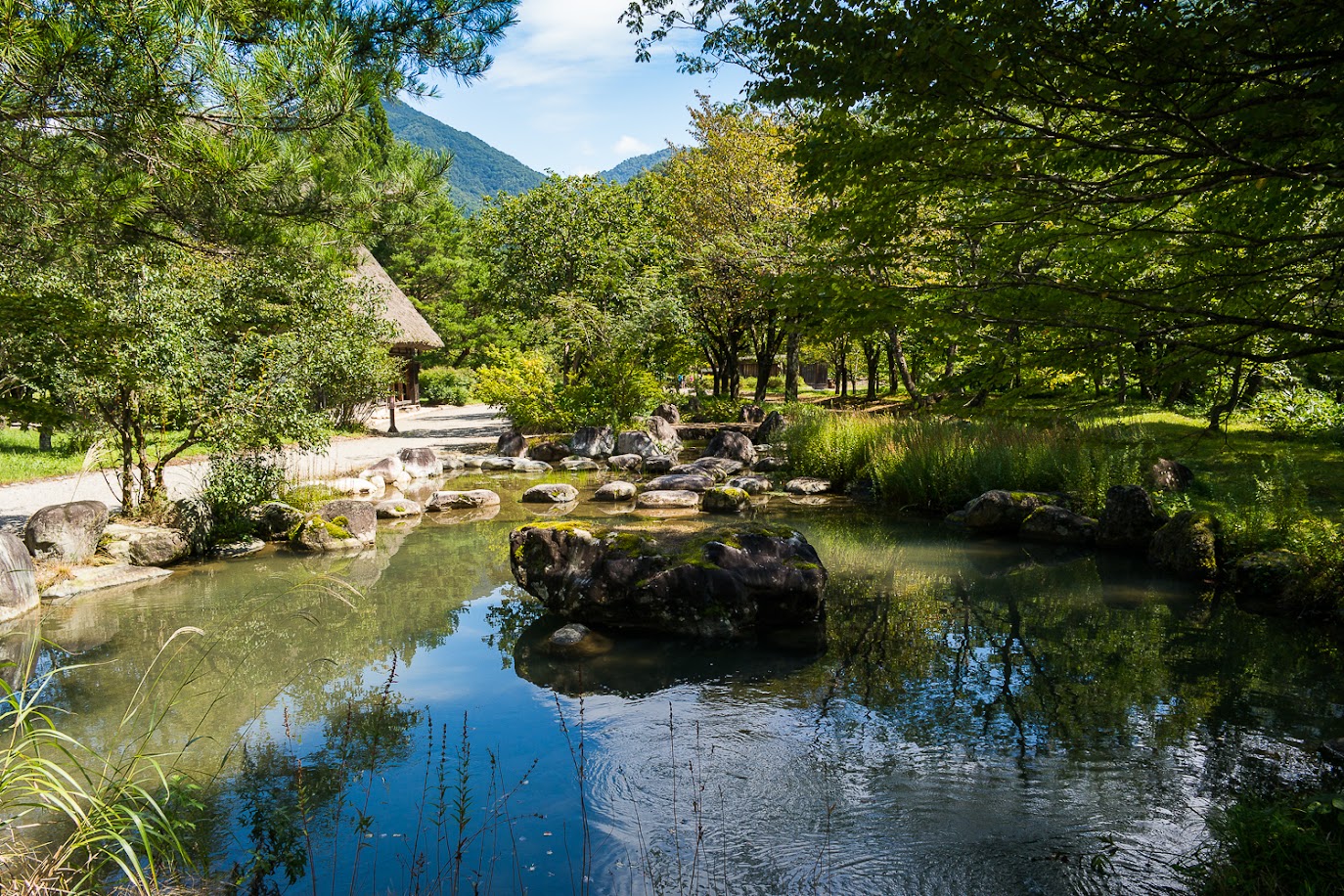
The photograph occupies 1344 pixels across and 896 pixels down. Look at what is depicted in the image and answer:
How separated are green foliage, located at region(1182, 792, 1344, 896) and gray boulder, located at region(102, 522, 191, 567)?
9677mm

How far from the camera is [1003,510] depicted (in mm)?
11188

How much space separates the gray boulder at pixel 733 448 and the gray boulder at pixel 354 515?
838 centimetres

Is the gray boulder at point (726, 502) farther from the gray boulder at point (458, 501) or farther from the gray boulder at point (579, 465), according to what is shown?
the gray boulder at point (579, 465)

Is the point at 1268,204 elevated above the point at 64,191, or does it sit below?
below

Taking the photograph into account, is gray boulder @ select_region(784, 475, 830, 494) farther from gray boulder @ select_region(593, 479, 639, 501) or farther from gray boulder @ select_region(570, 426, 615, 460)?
gray boulder @ select_region(570, 426, 615, 460)

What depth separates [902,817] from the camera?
13.9 ft

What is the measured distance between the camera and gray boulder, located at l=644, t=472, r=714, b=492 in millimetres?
14492

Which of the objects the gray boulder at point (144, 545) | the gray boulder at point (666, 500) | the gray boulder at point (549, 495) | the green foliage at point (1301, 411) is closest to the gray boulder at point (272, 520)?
the gray boulder at point (144, 545)

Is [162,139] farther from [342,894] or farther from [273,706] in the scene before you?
[342,894]

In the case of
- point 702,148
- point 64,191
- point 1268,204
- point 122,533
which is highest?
point 702,148

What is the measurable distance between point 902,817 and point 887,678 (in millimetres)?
1959

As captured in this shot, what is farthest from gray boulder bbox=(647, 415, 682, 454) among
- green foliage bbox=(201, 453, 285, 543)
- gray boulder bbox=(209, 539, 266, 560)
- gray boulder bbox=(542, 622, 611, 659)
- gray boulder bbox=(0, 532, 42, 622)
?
gray boulder bbox=(0, 532, 42, 622)

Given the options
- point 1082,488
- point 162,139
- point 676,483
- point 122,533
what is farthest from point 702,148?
point 162,139

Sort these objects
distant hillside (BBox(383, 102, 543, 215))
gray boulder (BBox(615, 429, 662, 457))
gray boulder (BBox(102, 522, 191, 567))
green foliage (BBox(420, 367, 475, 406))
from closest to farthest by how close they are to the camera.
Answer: gray boulder (BBox(102, 522, 191, 567)) → gray boulder (BBox(615, 429, 662, 457)) → green foliage (BBox(420, 367, 475, 406)) → distant hillside (BBox(383, 102, 543, 215))
